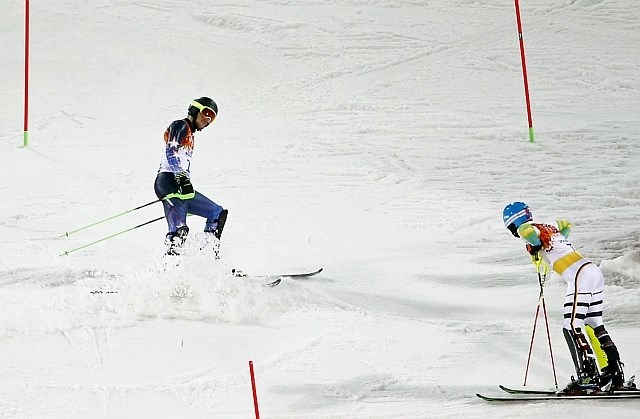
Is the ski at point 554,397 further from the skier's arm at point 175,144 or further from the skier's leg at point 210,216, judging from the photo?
the skier's arm at point 175,144

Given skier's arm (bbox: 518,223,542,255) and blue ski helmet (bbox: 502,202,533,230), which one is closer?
skier's arm (bbox: 518,223,542,255)

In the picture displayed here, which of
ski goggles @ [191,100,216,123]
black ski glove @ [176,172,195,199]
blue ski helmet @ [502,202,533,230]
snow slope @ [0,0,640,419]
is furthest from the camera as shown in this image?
ski goggles @ [191,100,216,123]

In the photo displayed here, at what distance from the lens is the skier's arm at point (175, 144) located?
5855mm

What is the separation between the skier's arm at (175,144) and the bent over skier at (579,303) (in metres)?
2.14

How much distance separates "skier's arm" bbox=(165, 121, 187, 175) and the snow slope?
0.52m

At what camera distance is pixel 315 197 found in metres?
8.45

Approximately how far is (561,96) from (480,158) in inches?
81.7

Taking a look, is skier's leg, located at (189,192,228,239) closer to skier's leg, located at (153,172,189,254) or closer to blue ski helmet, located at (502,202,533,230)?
skier's leg, located at (153,172,189,254)

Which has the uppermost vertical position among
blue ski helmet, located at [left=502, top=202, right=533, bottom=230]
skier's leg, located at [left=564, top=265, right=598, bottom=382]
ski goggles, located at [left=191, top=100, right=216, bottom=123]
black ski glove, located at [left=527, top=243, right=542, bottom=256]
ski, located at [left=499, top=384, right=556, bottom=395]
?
ski goggles, located at [left=191, top=100, right=216, bottom=123]

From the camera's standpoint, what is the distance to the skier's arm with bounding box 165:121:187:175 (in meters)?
5.86

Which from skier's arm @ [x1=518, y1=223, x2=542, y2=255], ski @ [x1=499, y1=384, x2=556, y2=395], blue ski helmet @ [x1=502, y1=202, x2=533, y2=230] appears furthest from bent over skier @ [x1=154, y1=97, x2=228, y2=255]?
ski @ [x1=499, y1=384, x2=556, y2=395]

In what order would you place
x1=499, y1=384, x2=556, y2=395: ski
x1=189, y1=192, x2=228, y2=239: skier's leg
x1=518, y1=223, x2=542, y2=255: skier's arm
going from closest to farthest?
x1=499, y1=384, x2=556, y2=395: ski → x1=518, y1=223, x2=542, y2=255: skier's arm → x1=189, y1=192, x2=228, y2=239: skier's leg

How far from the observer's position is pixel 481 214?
26.1 ft

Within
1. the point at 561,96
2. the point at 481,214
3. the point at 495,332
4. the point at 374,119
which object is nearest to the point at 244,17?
the point at 374,119
